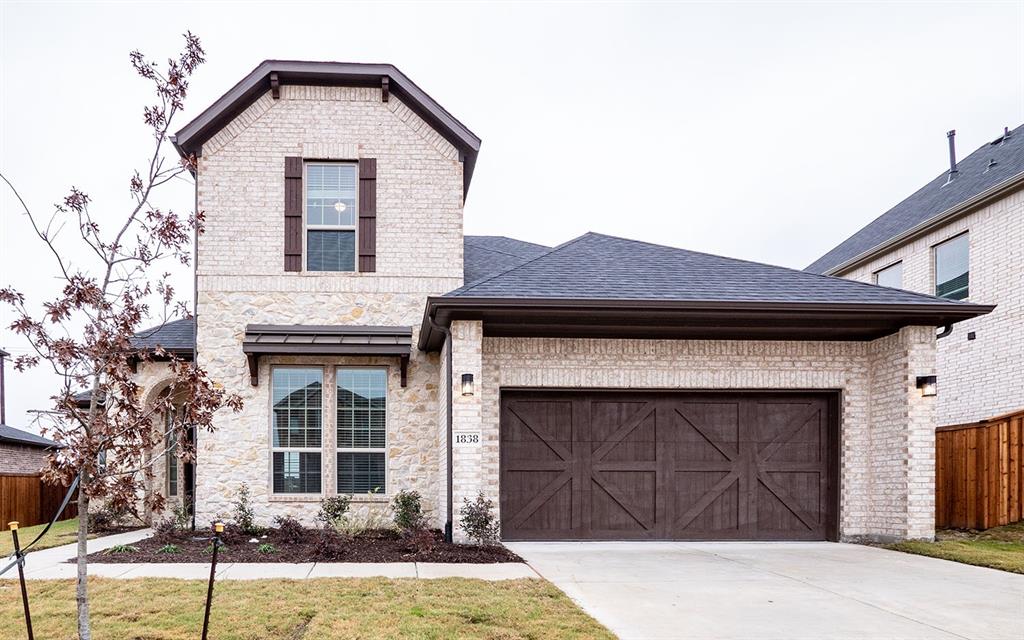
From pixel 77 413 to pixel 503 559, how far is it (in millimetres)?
5263

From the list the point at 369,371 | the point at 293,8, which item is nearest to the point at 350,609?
the point at 369,371

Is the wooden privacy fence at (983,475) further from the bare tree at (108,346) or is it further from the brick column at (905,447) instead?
the bare tree at (108,346)

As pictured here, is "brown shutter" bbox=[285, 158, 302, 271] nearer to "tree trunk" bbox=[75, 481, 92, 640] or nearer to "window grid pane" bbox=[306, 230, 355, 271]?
"window grid pane" bbox=[306, 230, 355, 271]

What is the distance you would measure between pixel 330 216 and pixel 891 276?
14.9 m

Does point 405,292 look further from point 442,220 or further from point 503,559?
point 503,559

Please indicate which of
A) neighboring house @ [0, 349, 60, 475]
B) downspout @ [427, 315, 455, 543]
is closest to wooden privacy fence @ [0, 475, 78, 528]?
neighboring house @ [0, 349, 60, 475]

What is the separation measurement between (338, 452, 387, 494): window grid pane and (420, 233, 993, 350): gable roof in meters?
2.06

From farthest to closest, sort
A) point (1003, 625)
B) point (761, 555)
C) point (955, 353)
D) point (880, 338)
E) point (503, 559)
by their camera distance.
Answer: point (955, 353) → point (880, 338) → point (761, 555) → point (503, 559) → point (1003, 625)

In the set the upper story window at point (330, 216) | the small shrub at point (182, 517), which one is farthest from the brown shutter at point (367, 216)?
the small shrub at point (182, 517)

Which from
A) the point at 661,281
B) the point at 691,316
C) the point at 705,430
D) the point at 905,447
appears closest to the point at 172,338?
the point at 661,281

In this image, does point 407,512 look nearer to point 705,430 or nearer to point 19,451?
point 705,430

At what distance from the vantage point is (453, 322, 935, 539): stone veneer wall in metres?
10.0

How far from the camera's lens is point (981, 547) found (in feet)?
31.9

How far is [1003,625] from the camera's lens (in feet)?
18.8
